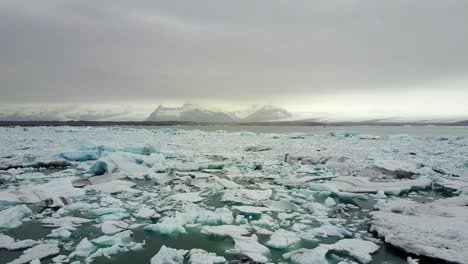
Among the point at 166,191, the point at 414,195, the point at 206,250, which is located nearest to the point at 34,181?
the point at 166,191

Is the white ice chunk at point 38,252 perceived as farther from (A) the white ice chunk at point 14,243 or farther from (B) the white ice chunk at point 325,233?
(B) the white ice chunk at point 325,233

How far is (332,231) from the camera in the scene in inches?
152

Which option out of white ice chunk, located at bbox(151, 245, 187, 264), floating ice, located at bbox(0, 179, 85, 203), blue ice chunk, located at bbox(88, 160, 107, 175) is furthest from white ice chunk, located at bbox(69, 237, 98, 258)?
blue ice chunk, located at bbox(88, 160, 107, 175)

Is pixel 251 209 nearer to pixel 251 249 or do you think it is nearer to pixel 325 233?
pixel 325 233

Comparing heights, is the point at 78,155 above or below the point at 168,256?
above

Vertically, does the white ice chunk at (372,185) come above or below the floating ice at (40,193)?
below

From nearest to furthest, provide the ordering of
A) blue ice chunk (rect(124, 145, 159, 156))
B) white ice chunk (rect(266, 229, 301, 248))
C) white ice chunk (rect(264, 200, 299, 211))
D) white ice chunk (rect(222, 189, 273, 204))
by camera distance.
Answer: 1. white ice chunk (rect(266, 229, 301, 248))
2. white ice chunk (rect(264, 200, 299, 211))
3. white ice chunk (rect(222, 189, 273, 204))
4. blue ice chunk (rect(124, 145, 159, 156))

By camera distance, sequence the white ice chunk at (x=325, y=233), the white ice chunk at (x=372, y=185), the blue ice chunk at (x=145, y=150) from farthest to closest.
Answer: the blue ice chunk at (x=145, y=150) < the white ice chunk at (x=372, y=185) < the white ice chunk at (x=325, y=233)

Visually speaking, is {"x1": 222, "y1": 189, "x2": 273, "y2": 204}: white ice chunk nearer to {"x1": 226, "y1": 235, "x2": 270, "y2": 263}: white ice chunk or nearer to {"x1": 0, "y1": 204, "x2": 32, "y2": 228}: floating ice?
{"x1": 226, "y1": 235, "x2": 270, "y2": 263}: white ice chunk

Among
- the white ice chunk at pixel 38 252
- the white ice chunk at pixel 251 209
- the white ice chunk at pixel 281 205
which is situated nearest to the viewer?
the white ice chunk at pixel 38 252

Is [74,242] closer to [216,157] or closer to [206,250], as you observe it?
[206,250]

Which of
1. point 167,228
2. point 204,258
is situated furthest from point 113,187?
point 204,258

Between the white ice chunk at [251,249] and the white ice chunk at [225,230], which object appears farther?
the white ice chunk at [225,230]

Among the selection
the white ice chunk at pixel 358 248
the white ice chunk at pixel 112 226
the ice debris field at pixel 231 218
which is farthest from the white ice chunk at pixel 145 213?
the white ice chunk at pixel 358 248
